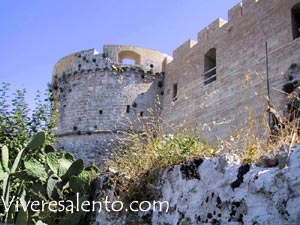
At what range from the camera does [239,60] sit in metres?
11.8

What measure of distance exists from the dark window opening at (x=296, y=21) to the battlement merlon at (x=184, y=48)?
549 cm

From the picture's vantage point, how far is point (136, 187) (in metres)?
3.16

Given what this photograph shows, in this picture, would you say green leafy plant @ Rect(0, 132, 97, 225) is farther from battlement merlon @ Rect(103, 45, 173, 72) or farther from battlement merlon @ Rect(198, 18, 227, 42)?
battlement merlon @ Rect(103, 45, 173, 72)

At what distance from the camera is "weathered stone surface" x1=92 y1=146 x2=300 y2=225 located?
2.01 metres

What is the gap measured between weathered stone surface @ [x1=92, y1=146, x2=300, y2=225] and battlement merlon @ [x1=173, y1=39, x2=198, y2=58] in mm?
12801

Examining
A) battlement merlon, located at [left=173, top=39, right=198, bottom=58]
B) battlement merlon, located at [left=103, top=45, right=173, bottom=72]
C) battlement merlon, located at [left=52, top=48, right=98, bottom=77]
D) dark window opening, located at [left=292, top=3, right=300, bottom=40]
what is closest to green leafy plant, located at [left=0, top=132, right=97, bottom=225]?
dark window opening, located at [left=292, top=3, right=300, bottom=40]

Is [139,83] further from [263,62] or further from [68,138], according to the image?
[263,62]

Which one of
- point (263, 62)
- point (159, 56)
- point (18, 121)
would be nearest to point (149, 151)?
point (18, 121)

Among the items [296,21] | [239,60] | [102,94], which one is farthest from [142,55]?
[296,21]

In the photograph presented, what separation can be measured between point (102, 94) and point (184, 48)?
4362mm

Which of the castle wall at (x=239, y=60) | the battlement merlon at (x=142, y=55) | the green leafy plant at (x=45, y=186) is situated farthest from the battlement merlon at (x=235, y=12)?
the green leafy plant at (x=45, y=186)

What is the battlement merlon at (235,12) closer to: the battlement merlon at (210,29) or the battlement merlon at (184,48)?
the battlement merlon at (210,29)

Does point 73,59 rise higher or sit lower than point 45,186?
higher

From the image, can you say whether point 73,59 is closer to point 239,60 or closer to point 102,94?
point 102,94
